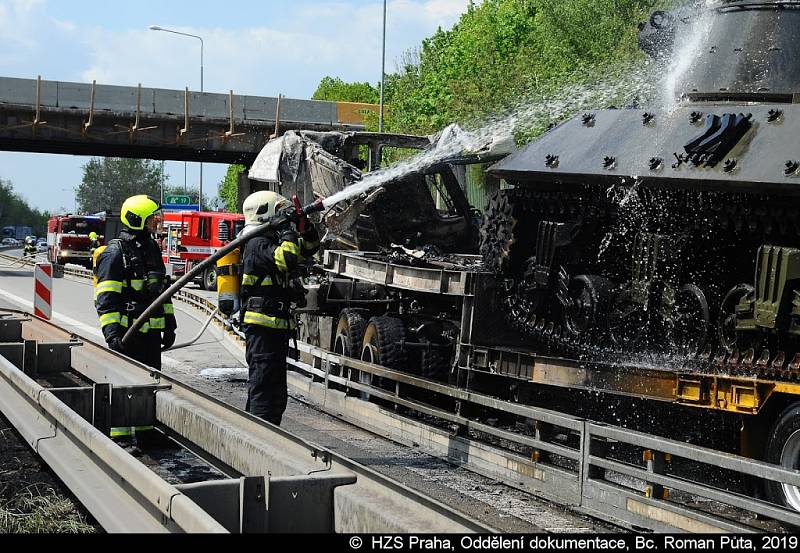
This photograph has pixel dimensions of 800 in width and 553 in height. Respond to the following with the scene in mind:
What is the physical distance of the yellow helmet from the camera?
27.5 feet

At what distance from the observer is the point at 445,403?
1159cm

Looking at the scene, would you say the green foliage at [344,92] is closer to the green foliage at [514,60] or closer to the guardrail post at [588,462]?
the green foliage at [514,60]

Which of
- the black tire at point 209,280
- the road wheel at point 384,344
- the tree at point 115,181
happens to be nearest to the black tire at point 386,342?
the road wheel at point 384,344

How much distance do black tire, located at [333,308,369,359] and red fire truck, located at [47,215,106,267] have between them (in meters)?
41.1

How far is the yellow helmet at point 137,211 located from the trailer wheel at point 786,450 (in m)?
4.39

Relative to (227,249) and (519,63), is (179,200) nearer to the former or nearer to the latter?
(519,63)

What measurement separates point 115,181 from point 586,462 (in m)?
151

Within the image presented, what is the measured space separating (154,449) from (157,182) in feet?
478

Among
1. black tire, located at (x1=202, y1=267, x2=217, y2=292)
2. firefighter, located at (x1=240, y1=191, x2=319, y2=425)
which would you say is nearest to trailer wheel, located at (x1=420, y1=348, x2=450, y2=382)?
firefighter, located at (x1=240, y1=191, x2=319, y2=425)

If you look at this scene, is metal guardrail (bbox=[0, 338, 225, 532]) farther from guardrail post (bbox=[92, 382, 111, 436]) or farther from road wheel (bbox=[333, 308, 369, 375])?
road wheel (bbox=[333, 308, 369, 375])

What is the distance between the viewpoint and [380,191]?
13.0 m

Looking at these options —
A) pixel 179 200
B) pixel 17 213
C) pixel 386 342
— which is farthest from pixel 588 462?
pixel 17 213

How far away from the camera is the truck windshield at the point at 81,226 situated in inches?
2130

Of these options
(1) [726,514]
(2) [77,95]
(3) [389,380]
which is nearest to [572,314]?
(1) [726,514]
